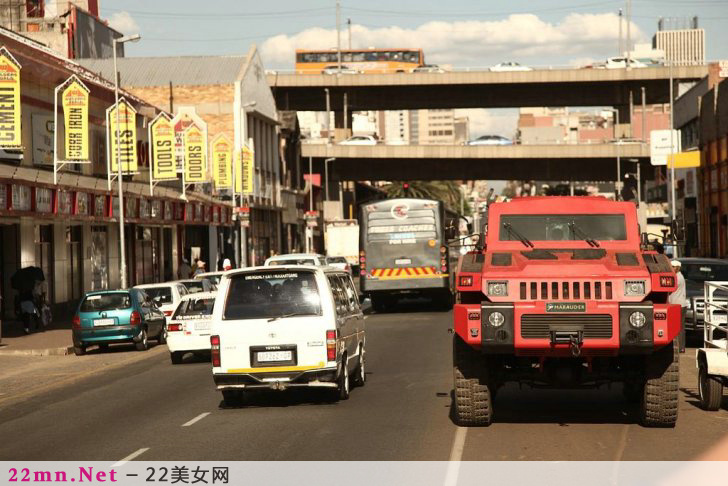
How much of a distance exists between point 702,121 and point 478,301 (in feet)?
184

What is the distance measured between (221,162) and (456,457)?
5111 centimetres

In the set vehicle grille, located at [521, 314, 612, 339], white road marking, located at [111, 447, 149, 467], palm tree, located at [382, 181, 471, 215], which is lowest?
white road marking, located at [111, 447, 149, 467]

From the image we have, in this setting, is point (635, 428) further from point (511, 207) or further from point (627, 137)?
point (627, 137)

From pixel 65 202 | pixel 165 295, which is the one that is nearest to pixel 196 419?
pixel 165 295

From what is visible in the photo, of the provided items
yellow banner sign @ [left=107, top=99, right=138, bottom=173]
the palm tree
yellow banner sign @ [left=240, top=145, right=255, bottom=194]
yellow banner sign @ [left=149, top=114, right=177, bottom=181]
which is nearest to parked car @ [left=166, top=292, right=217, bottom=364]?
yellow banner sign @ [left=107, top=99, right=138, bottom=173]

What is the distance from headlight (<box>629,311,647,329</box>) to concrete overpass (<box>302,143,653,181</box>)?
7086cm

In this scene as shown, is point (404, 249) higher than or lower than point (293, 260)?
higher

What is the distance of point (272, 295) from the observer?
51.4 ft

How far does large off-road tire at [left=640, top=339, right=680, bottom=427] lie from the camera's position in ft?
41.0

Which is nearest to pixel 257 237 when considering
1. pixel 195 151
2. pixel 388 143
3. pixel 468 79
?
pixel 388 143

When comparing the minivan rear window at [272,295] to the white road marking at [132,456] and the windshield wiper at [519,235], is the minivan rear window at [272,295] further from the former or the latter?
the white road marking at [132,456]

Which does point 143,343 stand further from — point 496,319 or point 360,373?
point 496,319

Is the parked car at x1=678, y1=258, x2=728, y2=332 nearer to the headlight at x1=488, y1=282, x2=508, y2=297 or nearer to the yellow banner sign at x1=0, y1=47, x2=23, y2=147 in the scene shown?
the headlight at x1=488, y1=282, x2=508, y2=297

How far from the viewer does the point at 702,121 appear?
215ft
